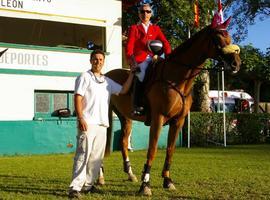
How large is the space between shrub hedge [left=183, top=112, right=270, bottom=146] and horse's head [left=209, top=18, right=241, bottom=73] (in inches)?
527

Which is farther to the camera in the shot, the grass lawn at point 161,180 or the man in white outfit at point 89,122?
the grass lawn at point 161,180

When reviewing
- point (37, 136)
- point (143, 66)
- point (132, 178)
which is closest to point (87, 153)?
point (143, 66)

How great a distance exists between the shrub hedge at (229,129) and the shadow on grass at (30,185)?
40.1 feet

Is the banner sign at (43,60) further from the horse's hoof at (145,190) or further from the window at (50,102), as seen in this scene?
the horse's hoof at (145,190)

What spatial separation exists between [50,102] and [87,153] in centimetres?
1191

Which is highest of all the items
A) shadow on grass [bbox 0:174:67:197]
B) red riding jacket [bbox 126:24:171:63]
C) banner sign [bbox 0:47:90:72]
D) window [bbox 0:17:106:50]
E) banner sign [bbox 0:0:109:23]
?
banner sign [bbox 0:0:109:23]

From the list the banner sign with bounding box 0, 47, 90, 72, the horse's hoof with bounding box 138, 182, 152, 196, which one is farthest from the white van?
the horse's hoof with bounding box 138, 182, 152, 196

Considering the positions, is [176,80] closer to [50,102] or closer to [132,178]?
[132,178]

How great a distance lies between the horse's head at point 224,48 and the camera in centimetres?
729

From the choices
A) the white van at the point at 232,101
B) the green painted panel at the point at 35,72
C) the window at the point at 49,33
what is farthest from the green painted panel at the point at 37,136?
the white van at the point at 232,101

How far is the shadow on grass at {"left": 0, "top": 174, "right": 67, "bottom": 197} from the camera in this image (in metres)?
7.63

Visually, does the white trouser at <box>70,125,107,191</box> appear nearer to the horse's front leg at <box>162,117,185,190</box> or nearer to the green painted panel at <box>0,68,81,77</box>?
the horse's front leg at <box>162,117,185,190</box>

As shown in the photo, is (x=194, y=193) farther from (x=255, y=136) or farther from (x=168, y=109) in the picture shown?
(x=255, y=136)

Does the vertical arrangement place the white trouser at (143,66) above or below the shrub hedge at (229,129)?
above
